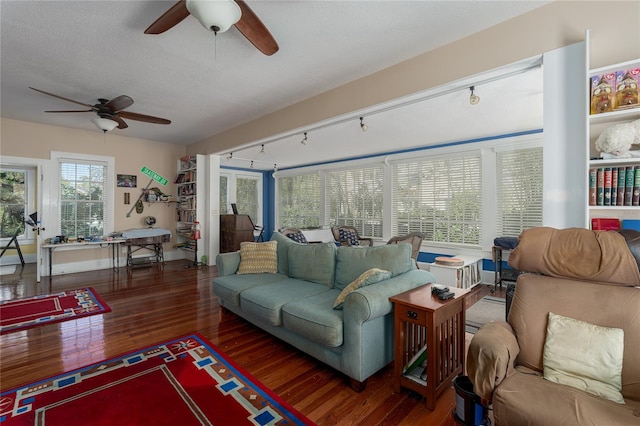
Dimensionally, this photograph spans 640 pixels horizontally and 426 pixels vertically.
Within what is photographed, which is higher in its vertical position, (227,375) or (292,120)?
(292,120)

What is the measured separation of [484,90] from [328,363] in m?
3.14

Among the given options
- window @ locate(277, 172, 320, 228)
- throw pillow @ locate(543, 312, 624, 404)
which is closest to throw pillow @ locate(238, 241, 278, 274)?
throw pillow @ locate(543, 312, 624, 404)

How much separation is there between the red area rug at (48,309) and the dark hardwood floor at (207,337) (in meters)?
0.16

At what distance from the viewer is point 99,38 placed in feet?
8.41

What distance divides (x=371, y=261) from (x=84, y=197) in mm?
6039

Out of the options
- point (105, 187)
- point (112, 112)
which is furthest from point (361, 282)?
point (105, 187)

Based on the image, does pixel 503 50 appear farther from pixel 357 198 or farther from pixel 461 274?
pixel 357 198

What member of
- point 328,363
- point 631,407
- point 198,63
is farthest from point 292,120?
point 631,407

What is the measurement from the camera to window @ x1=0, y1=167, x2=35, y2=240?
6281mm

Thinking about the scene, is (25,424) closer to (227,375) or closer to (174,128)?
(227,375)

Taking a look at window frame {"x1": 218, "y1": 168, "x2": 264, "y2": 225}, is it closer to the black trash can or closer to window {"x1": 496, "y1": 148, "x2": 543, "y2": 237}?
window {"x1": 496, "y1": 148, "x2": 543, "y2": 237}

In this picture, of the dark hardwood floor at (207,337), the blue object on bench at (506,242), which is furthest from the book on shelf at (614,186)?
the blue object on bench at (506,242)

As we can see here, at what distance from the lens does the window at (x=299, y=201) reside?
8164mm

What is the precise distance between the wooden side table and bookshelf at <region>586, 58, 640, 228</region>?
103 centimetres
